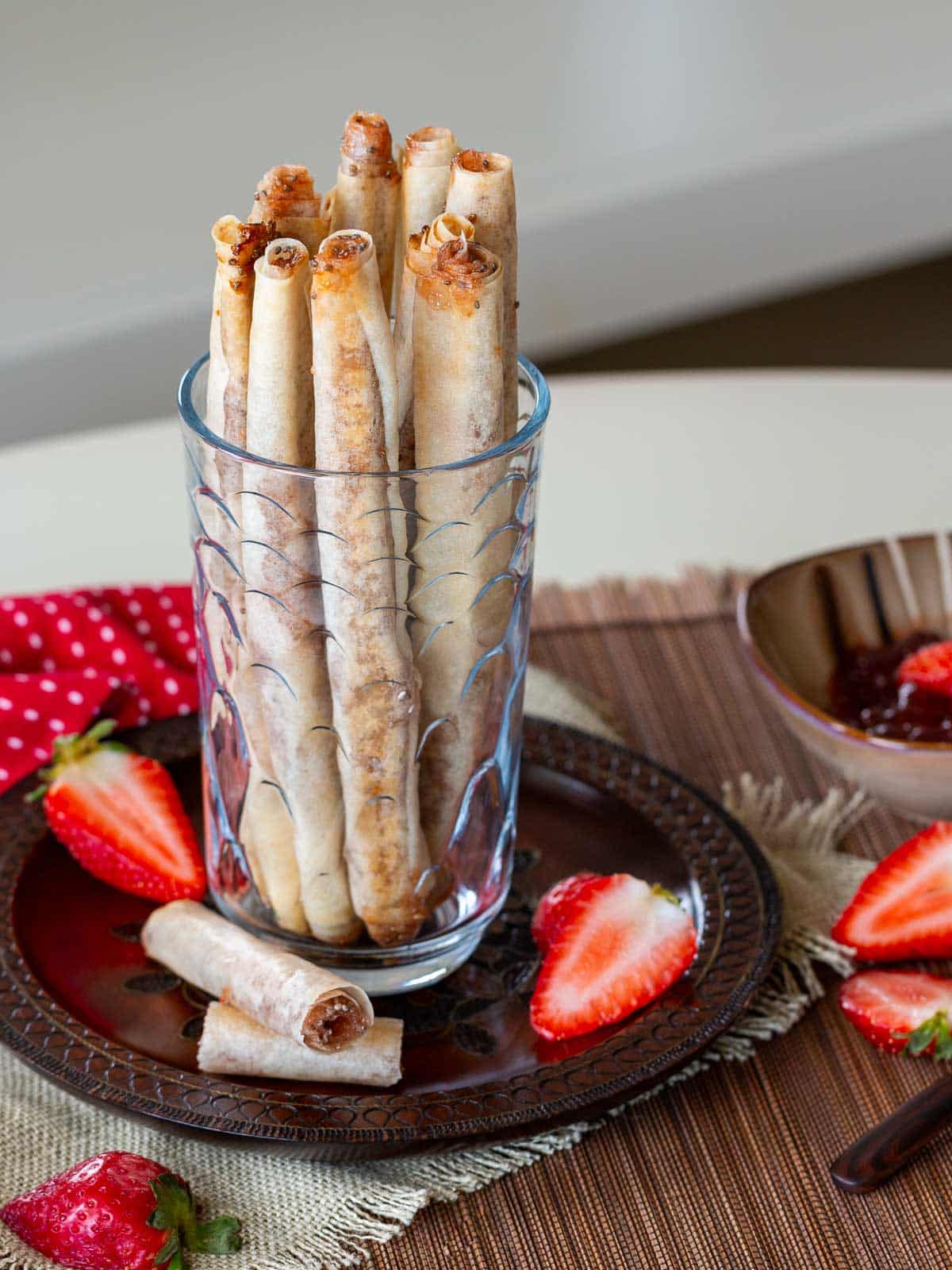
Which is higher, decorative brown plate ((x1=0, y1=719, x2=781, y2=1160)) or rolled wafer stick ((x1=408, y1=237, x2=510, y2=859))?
rolled wafer stick ((x1=408, y1=237, x2=510, y2=859))

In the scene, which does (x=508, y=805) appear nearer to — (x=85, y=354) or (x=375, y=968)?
(x=375, y=968)

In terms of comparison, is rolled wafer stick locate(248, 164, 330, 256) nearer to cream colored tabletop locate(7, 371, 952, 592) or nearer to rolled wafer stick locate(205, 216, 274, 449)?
Answer: rolled wafer stick locate(205, 216, 274, 449)

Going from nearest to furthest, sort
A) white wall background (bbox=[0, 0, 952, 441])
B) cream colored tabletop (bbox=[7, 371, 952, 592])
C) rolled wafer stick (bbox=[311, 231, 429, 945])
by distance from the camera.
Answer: rolled wafer stick (bbox=[311, 231, 429, 945]), cream colored tabletop (bbox=[7, 371, 952, 592]), white wall background (bbox=[0, 0, 952, 441])

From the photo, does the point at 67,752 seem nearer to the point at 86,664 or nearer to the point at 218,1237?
the point at 86,664

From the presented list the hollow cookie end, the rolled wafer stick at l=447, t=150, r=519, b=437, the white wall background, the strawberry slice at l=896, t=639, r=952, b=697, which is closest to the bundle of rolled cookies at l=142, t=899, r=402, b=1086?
the hollow cookie end

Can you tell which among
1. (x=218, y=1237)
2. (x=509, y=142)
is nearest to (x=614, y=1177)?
(x=218, y=1237)

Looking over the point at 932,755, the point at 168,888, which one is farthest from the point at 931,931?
the point at 168,888
